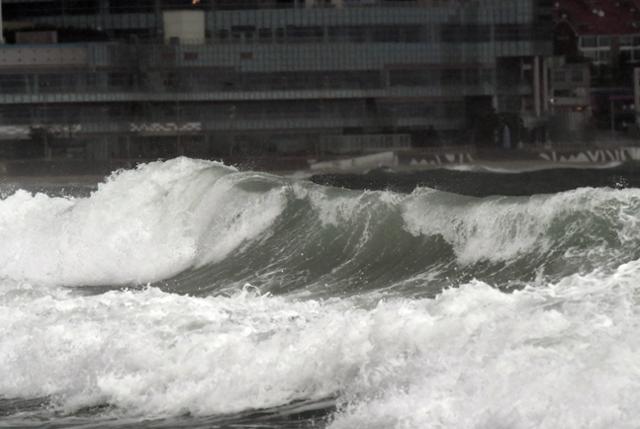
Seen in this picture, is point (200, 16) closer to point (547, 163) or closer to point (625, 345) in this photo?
point (547, 163)

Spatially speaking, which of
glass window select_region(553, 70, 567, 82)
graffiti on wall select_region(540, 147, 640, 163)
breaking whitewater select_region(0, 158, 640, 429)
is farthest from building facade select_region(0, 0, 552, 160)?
breaking whitewater select_region(0, 158, 640, 429)

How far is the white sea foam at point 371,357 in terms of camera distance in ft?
29.1

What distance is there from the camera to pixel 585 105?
17578 mm

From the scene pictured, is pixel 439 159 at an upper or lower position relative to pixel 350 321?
upper

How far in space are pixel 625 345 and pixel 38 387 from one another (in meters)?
5.01

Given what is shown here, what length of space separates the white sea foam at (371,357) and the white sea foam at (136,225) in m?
5.93

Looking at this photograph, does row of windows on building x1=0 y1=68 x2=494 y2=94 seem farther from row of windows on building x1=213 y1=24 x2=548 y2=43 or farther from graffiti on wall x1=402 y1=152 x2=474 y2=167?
graffiti on wall x1=402 y1=152 x2=474 y2=167

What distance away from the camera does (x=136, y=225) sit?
71.5 feet

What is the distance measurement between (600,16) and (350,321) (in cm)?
799

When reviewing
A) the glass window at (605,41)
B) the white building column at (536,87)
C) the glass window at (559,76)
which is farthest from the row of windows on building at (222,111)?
the glass window at (605,41)

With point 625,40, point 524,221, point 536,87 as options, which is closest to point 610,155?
point 625,40

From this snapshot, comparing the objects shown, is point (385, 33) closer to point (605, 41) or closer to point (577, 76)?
point (577, 76)

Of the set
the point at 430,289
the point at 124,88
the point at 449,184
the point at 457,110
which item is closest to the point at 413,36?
the point at 457,110

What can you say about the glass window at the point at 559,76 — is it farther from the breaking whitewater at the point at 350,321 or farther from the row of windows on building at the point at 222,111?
the breaking whitewater at the point at 350,321
